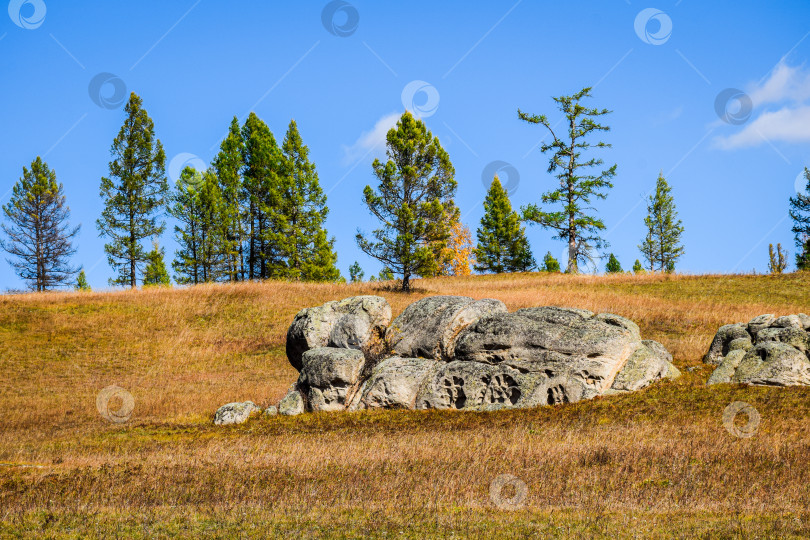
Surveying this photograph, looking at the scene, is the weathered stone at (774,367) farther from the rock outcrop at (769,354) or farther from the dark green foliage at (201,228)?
the dark green foliage at (201,228)

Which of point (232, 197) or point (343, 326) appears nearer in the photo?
point (343, 326)

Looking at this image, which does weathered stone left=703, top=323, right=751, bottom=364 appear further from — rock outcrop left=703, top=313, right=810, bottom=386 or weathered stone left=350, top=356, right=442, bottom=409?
weathered stone left=350, top=356, right=442, bottom=409

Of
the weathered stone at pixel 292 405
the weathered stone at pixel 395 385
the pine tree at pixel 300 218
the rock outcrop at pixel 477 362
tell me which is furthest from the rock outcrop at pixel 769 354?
the pine tree at pixel 300 218

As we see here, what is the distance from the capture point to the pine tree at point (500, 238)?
65562 millimetres

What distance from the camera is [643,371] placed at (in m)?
19.3

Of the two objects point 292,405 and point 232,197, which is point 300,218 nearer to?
point 232,197

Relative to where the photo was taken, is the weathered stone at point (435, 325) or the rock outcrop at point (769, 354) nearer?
the rock outcrop at point (769, 354)

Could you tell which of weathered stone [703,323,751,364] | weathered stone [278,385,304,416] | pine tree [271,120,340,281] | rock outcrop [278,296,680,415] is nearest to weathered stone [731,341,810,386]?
rock outcrop [278,296,680,415]

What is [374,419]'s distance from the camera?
17906 millimetres

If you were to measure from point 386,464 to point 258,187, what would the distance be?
45472 mm

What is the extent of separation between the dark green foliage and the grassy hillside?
23.9 meters

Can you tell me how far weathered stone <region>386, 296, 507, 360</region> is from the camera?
21141mm

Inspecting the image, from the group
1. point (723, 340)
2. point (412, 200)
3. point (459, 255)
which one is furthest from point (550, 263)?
point (723, 340)

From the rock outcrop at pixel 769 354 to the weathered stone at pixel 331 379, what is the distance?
10932mm
